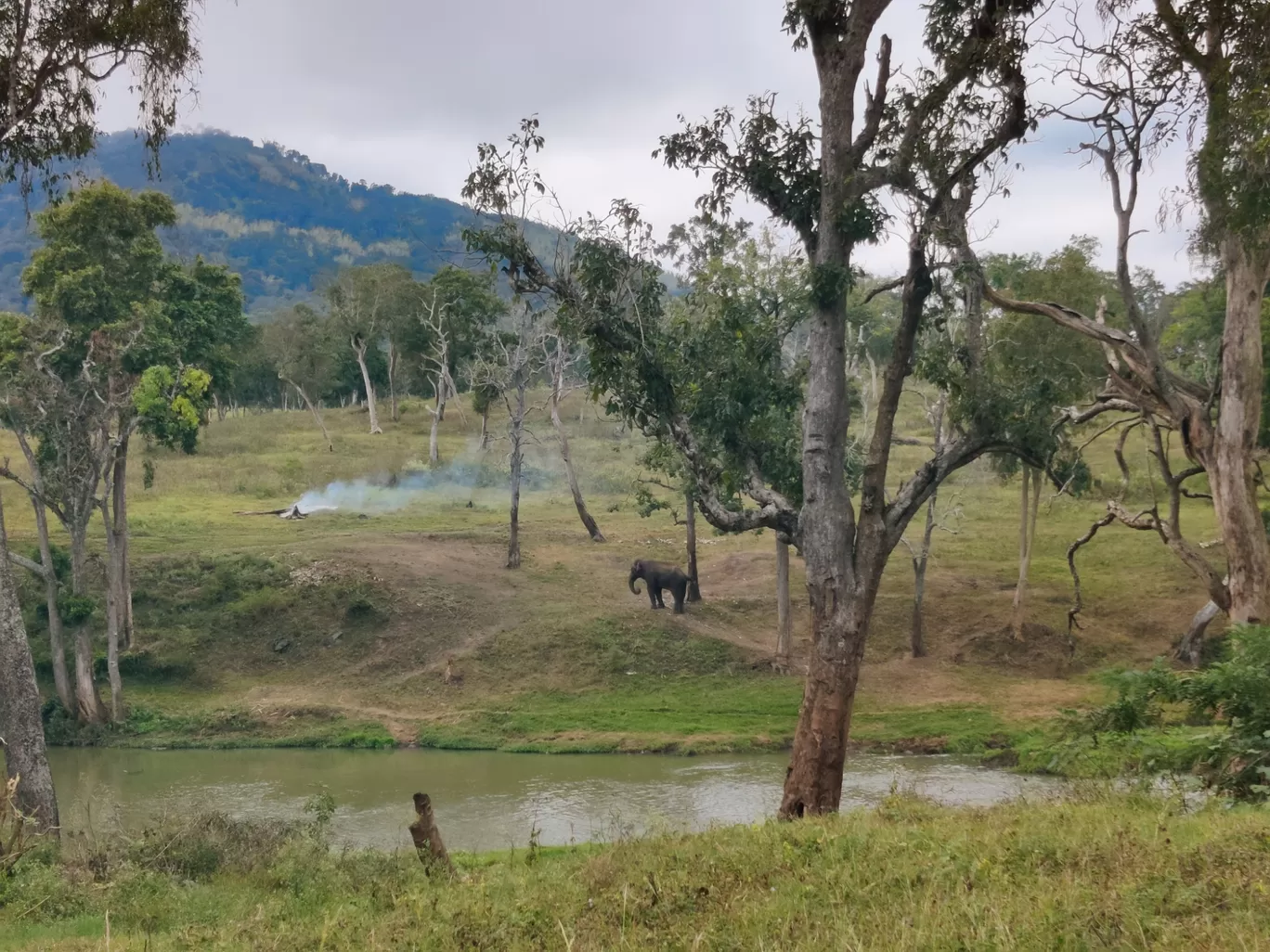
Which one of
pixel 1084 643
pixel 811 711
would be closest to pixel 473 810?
pixel 811 711

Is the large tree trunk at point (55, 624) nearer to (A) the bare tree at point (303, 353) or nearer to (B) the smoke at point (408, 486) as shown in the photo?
(B) the smoke at point (408, 486)

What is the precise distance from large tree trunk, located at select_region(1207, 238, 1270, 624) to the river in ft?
16.3

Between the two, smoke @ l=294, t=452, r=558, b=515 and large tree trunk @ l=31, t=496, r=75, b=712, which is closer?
large tree trunk @ l=31, t=496, r=75, b=712

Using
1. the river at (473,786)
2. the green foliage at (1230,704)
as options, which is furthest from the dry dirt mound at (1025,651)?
the green foliage at (1230,704)

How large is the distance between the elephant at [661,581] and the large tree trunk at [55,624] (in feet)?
48.7

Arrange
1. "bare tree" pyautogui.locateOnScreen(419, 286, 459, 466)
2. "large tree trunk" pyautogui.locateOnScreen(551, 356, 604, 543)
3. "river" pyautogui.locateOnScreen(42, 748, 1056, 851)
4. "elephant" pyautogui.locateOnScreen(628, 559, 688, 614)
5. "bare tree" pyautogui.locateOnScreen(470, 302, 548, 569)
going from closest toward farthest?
1. "river" pyautogui.locateOnScreen(42, 748, 1056, 851)
2. "elephant" pyautogui.locateOnScreen(628, 559, 688, 614)
3. "bare tree" pyautogui.locateOnScreen(470, 302, 548, 569)
4. "large tree trunk" pyautogui.locateOnScreen(551, 356, 604, 543)
5. "bare tree" pyautogui.locateOnScreen(419, 286, 459, 466)

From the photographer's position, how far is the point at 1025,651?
27984mm

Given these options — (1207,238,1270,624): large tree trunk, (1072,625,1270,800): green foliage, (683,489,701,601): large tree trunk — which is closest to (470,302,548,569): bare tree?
(683,489,701,601): large tree trunk

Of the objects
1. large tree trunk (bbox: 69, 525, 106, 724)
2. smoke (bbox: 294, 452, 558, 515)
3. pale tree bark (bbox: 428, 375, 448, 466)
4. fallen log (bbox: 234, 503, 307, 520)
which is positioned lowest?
large tree trunk (bbox: 69, 525, 106, 724)

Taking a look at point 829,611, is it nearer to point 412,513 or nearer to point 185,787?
point 185,787

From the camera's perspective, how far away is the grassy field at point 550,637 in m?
24.8

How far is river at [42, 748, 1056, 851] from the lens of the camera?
17234mm

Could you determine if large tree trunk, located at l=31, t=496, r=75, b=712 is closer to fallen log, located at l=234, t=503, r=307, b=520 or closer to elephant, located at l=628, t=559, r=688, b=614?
fallen log, located at l=234, t=503, r=307, b=520

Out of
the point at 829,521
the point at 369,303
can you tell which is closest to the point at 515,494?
the point at 829,521
